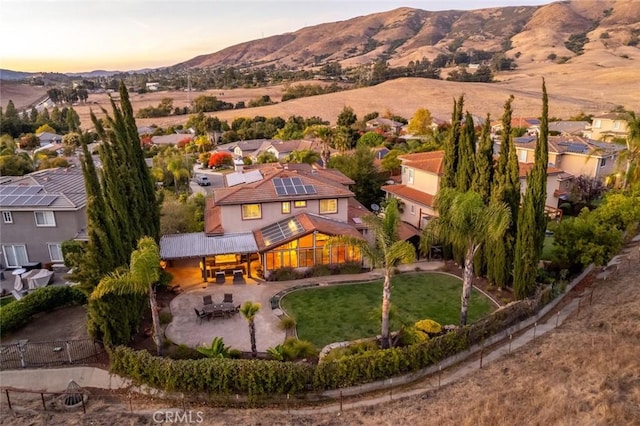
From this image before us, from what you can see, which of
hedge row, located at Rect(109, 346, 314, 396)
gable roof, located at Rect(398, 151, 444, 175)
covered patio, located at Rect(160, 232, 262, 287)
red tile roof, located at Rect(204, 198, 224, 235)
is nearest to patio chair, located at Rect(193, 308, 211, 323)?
covered patio, located at Rect(160, 232, 262, 287)

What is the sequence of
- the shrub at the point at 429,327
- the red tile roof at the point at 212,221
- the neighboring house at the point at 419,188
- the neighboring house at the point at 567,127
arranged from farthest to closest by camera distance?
the neighboring house at the point at 567,127, the neighboring house at the point at 419,188, the red tile roof at the point at 212,221, the shrub at the point at 429,327

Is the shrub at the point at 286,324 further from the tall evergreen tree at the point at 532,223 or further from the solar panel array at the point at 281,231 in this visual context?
the tall evergreen tree at the point at 532,223

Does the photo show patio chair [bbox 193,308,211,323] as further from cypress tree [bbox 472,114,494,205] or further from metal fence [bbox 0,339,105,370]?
cypress tree [bbox 472,114,494,205]

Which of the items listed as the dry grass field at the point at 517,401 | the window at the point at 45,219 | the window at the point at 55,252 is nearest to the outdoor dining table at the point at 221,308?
the dry grass field at the point at 517,401

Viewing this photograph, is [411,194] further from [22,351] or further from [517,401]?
[22,351]

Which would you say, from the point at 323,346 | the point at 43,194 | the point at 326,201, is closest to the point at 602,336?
the point at 323,346
